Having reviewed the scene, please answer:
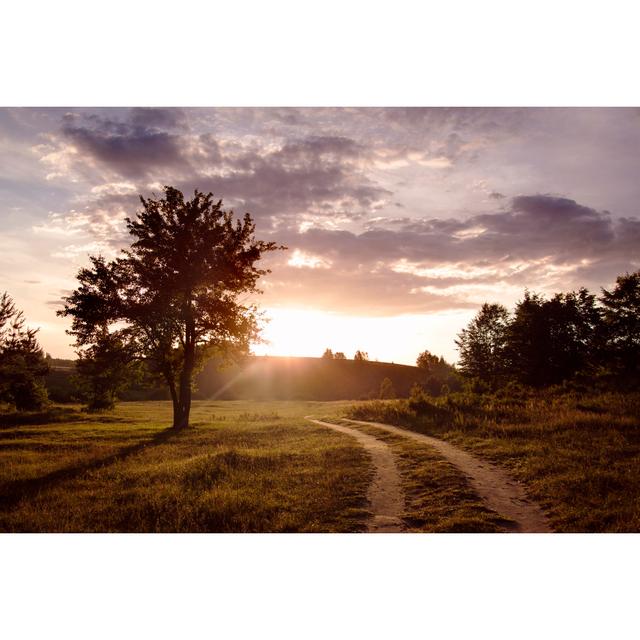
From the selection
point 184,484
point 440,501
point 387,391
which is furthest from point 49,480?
point 387,391

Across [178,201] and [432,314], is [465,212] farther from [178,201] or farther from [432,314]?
[178,201]

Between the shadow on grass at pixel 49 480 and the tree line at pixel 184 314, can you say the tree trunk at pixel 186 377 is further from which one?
the shadow on grass at pixel 49 480

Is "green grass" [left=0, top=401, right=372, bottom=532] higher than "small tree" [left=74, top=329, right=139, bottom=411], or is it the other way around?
"small tree" [left=74, top=329, right=139, bottom=411]

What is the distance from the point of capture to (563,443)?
12.6m

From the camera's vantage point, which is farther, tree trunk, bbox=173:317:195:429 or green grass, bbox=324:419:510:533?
tree trunk, bbox=173:317:195:429

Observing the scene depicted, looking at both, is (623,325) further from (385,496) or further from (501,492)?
(385,496)

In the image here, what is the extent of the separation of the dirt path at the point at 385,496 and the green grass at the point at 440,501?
181mm

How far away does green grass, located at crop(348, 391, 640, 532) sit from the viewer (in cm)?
852

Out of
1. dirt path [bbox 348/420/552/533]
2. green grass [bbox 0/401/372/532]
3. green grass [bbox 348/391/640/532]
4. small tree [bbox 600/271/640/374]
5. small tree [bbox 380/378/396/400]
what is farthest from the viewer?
small tree [bbox 380/378/396/400]

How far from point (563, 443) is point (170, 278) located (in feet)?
54.5

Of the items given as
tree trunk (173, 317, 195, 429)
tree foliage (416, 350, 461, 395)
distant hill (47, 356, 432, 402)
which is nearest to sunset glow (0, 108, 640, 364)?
tree trunk (173, 317, 195, 429)

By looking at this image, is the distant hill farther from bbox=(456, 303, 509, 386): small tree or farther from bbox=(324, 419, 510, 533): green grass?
bbox=(324, 419, 510, 533): green grass

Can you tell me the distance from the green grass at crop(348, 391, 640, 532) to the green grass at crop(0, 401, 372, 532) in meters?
4.03

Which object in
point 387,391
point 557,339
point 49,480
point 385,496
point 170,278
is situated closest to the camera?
point 385,496
